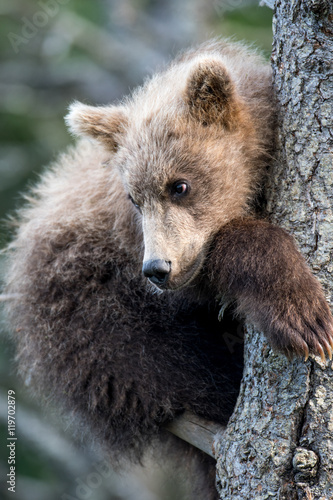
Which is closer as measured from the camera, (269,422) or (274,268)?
(269,422)

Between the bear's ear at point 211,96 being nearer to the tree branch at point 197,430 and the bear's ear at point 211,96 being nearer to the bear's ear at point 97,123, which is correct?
the bear's ear at point 97,123

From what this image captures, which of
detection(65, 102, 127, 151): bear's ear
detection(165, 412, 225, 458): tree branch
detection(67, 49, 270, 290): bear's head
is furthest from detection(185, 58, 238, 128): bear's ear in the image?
detection(165, 412, 225, 458): tree branch

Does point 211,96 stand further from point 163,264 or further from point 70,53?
point 70,53

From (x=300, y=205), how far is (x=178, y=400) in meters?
1.78

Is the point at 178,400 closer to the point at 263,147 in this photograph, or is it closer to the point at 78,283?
the point at 78,283

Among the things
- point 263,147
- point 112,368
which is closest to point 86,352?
point 112,368

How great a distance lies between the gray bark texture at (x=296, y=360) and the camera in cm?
314

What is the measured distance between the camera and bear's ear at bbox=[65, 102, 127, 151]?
15.1 ft

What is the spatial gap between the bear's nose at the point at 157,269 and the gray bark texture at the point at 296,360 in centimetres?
63

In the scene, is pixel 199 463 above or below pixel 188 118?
below

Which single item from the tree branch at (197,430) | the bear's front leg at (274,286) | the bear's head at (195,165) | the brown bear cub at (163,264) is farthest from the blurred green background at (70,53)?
the bear's front leg at (274,286)

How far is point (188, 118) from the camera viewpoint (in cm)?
426

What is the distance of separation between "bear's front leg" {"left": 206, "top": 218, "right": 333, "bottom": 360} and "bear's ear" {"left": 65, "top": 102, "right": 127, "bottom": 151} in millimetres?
1276

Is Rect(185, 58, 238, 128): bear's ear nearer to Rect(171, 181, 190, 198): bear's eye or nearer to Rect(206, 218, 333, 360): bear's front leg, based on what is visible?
Rect(171, 181, 190, 198): bear's eye
